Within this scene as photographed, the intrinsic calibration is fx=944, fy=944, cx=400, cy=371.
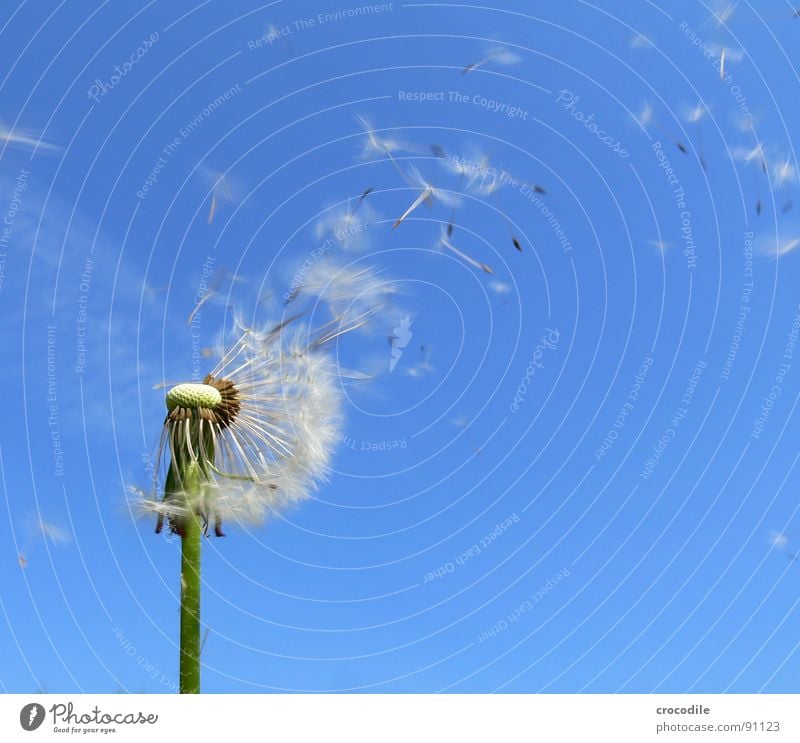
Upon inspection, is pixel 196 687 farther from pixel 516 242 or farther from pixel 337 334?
pixel 516 242

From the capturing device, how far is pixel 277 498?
20.7m

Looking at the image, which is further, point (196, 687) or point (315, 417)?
point (315, 417)

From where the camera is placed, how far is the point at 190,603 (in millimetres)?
17328

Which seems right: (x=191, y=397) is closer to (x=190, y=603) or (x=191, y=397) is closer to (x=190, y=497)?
(x=190, y=497)

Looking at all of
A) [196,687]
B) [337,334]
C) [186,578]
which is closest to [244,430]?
[337,334]

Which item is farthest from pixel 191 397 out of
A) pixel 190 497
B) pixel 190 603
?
pixel 190 603
